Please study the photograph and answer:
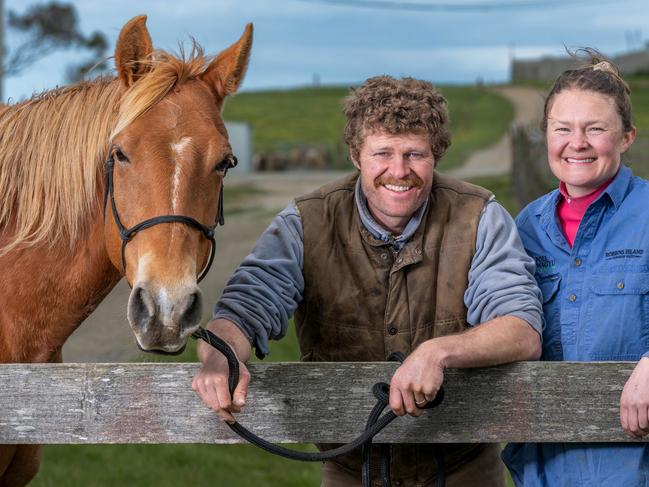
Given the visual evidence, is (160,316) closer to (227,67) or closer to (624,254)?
(227,67)

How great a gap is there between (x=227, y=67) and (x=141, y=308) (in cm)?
103

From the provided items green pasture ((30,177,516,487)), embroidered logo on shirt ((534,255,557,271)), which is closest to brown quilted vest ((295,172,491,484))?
embroidered logo on shirt ((534,255,557,271))

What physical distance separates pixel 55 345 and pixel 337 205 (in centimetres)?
108

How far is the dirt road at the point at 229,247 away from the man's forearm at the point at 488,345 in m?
0.95

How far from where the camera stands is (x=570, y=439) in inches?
105

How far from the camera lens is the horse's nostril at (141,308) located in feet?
8.25

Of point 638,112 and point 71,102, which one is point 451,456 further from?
point 638,112

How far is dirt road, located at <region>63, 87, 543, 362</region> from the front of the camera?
25.5 feet

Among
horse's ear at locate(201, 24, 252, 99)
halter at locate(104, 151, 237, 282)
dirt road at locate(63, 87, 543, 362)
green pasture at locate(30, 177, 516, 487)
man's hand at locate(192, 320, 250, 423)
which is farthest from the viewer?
dirt road at locate(63, 87, 543, 362)

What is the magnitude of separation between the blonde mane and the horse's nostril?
0.68 m

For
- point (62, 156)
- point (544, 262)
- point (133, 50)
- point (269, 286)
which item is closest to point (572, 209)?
point (544, 262)

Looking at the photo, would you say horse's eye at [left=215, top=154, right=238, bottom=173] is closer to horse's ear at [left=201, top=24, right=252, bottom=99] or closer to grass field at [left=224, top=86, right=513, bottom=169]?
horse's ear at [left=201, top=24, right=252, bottom=99]

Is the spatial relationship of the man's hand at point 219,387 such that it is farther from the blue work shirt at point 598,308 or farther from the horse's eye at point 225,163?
the blue work shirt at point 598,308

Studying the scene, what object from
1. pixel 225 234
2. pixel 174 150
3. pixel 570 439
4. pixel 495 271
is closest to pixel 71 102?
pixel 174 150
